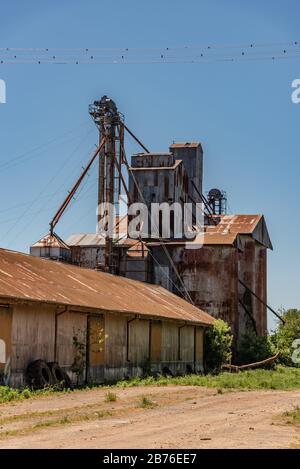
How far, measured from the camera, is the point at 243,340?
52.1m

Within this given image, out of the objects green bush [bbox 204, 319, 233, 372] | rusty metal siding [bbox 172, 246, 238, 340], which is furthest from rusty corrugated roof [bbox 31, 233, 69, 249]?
green bush [bbox 204, 319, 233, 372]

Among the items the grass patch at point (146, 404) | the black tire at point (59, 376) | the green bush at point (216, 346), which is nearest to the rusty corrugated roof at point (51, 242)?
the green bush at point (216, 346)

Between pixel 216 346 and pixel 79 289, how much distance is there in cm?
1459

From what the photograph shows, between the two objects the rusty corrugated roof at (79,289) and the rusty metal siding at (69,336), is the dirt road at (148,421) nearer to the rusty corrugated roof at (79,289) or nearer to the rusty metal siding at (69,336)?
the rusty metal siding at (69,336)

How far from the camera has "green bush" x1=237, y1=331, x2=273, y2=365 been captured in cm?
5125

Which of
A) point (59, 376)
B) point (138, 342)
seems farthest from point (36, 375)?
point (138, 342)

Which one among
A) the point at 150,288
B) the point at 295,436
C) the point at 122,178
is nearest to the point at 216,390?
the point at 295,436

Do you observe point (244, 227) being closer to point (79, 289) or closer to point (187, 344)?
point (187, 344)

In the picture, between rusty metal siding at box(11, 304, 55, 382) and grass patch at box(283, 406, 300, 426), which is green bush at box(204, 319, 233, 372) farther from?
grass patch at box(283, 406, 300, 426)

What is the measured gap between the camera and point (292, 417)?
730 inches

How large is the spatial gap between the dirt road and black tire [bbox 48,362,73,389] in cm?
136

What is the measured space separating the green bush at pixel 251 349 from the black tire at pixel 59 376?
2486 centimetres

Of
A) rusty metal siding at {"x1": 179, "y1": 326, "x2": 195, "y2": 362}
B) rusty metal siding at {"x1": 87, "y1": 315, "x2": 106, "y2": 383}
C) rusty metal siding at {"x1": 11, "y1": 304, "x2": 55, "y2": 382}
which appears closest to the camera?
rusty metal siding at {"x1": 11, "y1": 304, "x2": 55, "y2": 382}

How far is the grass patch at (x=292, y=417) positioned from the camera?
17250 millimetres
